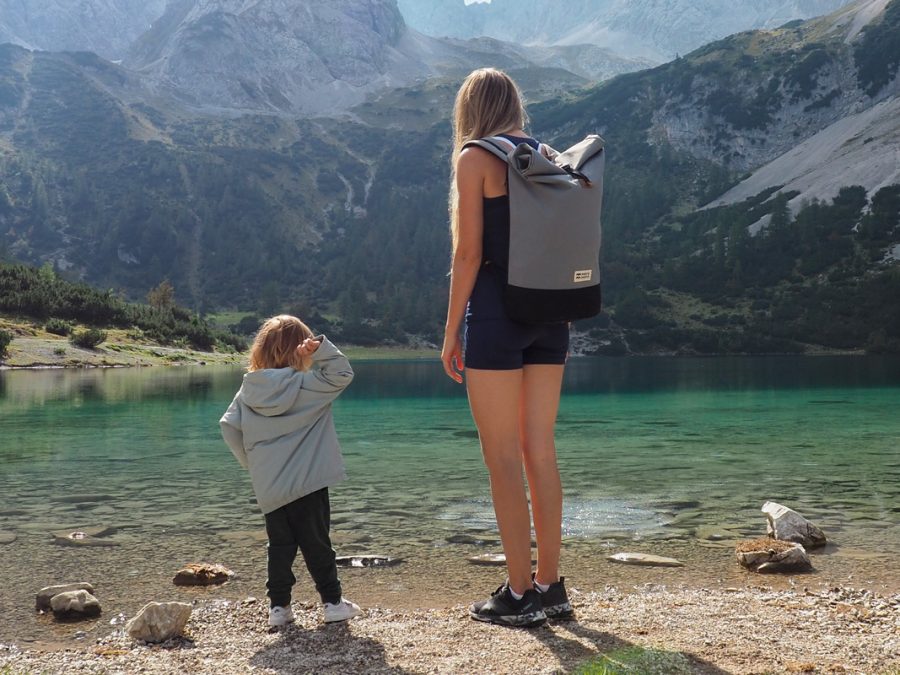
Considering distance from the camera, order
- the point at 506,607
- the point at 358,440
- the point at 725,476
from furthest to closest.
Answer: the point at 358,440
the point at 725,476
the point at 506,607

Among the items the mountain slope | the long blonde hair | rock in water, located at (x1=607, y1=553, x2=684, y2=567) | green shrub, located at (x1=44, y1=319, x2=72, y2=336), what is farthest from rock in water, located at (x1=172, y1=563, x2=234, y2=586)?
the mountain slope

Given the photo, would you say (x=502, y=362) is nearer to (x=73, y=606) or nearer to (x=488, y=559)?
(x=488, y=559)

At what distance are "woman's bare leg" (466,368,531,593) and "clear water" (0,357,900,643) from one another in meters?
1.68

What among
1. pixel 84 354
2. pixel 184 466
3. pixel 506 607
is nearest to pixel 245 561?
pixel 506 607

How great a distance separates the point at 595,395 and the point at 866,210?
377ft

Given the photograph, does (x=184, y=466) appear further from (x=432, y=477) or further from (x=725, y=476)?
(x=725, y=476)

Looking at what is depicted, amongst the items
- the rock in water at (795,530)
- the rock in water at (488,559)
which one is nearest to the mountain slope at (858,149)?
the rock in water at (795,530)

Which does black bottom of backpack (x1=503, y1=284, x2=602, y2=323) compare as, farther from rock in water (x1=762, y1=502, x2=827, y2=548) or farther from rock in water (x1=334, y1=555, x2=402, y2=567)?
rock in water (x1=762, y1=502, x2=827, y2=548)

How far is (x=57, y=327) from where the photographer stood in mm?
71750

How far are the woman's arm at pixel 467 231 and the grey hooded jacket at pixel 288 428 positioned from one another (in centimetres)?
107

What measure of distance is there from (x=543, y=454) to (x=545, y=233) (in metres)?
1.60

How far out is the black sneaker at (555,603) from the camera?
5824 millimetres

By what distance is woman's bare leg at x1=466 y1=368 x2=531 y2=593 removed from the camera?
221 inches

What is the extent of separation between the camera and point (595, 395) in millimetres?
44781
